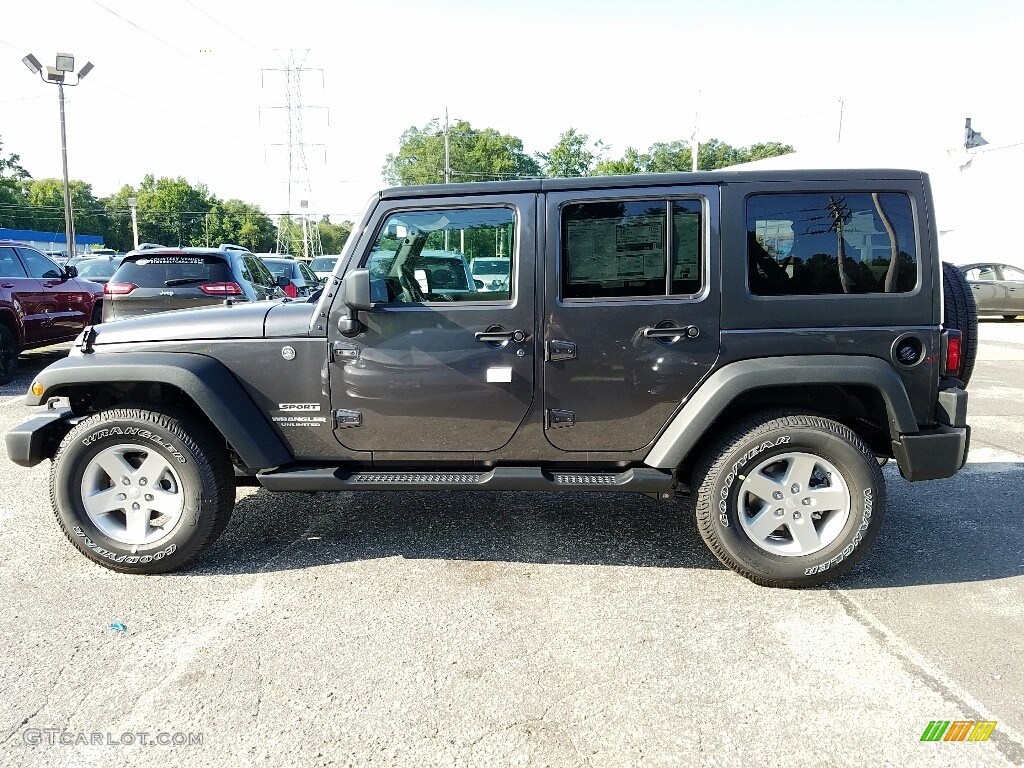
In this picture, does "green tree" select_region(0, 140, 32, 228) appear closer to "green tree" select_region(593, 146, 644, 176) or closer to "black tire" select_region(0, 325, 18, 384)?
"green tree" select_region(593, 146, 644, 176)

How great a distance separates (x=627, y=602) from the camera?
3.44m

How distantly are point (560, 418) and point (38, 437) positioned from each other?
273cm

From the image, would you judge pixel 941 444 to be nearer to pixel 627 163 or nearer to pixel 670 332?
pixel 670 332

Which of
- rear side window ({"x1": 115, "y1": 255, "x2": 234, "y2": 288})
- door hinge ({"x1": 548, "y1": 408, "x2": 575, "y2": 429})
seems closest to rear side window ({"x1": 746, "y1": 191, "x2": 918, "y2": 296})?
door hinge ({"x1": 548, "y1": 408, "x2": 575, "y2": 429})

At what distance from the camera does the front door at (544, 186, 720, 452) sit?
356cm

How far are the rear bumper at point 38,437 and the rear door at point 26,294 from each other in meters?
6.21

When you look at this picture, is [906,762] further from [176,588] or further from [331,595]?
[176,588]

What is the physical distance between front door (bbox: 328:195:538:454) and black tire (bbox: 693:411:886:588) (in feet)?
3.42

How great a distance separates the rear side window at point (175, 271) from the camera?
8.89m

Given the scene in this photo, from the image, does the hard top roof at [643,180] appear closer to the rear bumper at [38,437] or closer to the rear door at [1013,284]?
the rear bumper at [38,437]

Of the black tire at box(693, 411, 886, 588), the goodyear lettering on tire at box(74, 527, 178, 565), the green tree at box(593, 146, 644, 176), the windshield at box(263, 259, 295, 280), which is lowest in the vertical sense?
the goodyear lettering on tire at box(74, 527, 178, 565)

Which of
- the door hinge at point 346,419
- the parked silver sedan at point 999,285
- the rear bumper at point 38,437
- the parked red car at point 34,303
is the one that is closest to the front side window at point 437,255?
the door hinge at point 346,419

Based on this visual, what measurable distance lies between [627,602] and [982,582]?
1.84m

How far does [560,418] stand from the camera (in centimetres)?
369
